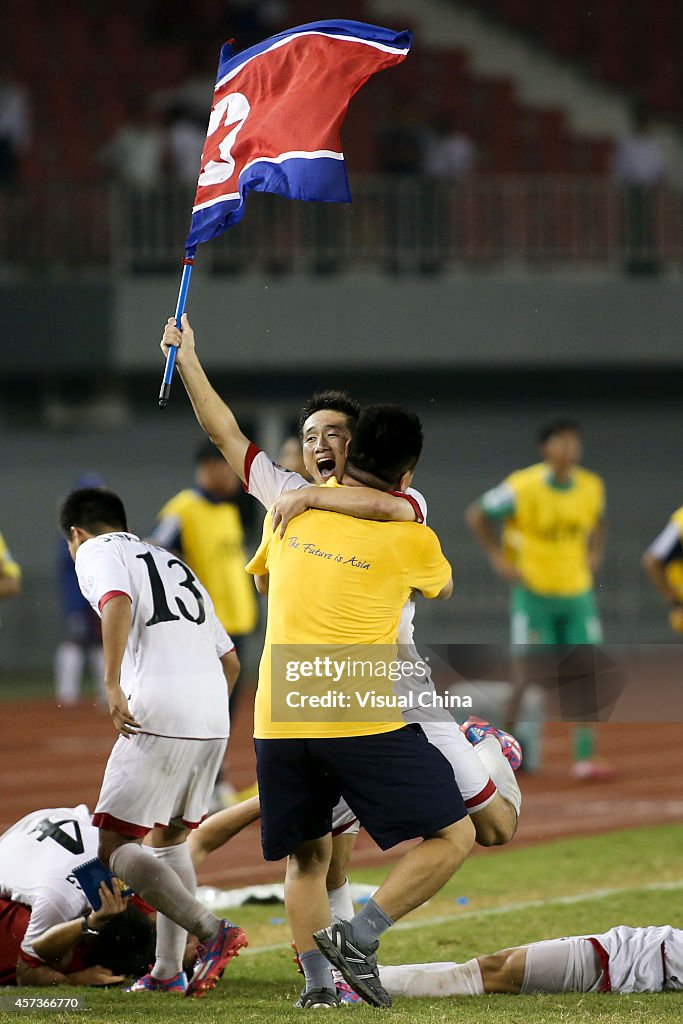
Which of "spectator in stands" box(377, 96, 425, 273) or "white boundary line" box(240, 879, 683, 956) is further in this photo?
"spectator in stands" box(377, 96, 425, 273)

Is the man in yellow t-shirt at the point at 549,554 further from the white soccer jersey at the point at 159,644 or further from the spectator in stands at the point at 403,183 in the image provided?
the spectator in stands at the point at 403,183

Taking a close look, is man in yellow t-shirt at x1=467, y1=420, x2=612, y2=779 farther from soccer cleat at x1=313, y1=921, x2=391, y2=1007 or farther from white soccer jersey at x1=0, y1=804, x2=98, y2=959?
soccer cleat at x1=313, y1=921, x2=391, y2=1007

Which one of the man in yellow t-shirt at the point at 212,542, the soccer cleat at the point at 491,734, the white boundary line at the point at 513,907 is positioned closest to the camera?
the soccer cleat at the point at 491,734

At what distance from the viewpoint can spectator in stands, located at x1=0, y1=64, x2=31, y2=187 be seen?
781 inches

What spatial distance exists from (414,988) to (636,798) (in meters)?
6.16

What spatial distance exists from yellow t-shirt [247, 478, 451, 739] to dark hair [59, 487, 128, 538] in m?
1.05

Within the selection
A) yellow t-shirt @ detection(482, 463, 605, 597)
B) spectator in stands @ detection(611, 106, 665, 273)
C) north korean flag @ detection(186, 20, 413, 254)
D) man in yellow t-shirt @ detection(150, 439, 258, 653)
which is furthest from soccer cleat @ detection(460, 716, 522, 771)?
spectator in stands @ detection(611, 106, 665, 273)

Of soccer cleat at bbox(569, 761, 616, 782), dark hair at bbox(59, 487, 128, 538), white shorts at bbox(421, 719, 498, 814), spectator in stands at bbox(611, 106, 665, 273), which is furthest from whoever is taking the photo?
spectator in stands at bbox(611, 106, 665, 273)

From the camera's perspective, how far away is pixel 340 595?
530 cm

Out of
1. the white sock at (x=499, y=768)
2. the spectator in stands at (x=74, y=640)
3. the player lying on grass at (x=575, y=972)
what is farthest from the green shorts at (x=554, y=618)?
the player lying on grass at (x=575, y=972)

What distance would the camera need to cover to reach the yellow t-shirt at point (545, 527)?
12070mm

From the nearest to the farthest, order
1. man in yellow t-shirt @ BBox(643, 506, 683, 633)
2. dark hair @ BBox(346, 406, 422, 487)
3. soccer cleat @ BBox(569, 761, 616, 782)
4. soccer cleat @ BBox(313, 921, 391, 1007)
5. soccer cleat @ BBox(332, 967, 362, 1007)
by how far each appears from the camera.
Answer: soccer cleat @ BBox(313, 921, 391, 1007)
soccer cleat @ BBox(332, 967, 362, 1007)
dark hair @ BBox(346, 406, 422, 487)
man in yellow t-shirt @ BBox(643, 506, 683, 633)
soccer cleat @ BBox(569, 761, 616, 782)

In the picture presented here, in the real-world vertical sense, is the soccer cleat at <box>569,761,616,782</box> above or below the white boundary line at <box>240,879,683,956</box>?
above

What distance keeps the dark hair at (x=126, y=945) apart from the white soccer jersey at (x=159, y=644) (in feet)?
2.31
